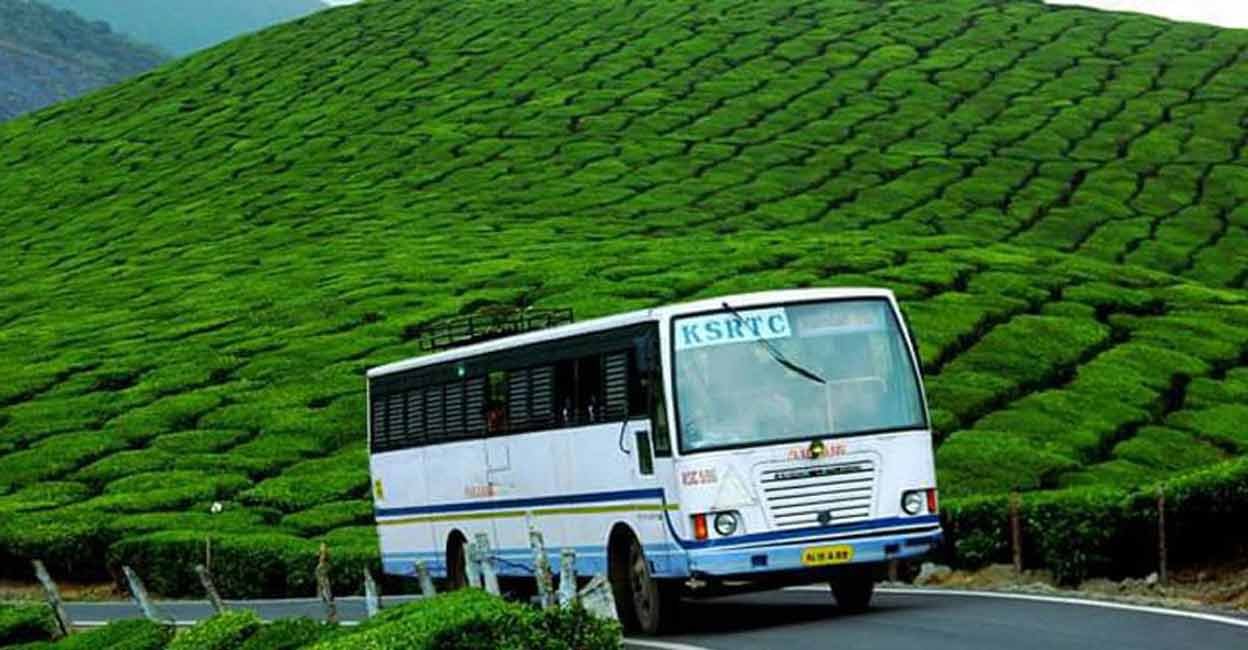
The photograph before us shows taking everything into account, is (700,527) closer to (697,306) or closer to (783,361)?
(783,361)

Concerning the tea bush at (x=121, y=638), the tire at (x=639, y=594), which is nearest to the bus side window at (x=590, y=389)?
the tire at (x=639, y=594)

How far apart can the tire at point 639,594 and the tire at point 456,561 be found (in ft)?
17.8

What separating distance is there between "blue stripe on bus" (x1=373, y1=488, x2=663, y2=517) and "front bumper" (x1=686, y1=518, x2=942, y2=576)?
1.01m

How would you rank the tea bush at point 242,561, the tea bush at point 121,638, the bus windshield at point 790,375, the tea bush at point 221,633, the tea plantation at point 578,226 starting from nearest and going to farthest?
A: 1. the tea bush at point 221,633
2. the bus windshield at point 790,375
3. the tea bush at point 121,638
4. the tea bush at point 242,561
5. the tea plantation at point 578,226

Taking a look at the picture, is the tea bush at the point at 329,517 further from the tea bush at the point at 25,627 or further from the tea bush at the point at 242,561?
the tea bush at the point at 25,627

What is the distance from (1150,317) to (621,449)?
44.0 metres

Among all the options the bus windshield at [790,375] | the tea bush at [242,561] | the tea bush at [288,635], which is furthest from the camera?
the tea bush at [242,561]

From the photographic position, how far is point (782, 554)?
21.9 meters

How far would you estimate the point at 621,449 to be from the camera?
928 inches

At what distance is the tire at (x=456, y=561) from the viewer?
95.1 feet

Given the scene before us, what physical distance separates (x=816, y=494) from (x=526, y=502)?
492cm

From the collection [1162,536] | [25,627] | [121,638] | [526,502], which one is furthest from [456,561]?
[1162,536]

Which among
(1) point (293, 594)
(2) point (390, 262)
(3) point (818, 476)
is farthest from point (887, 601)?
(2) point (390, 262)

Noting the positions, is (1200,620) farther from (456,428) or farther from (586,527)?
(456,428)
